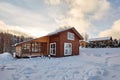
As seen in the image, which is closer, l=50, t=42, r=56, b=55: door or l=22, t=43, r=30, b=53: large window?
l=50, t=42, r=56, b=55: door

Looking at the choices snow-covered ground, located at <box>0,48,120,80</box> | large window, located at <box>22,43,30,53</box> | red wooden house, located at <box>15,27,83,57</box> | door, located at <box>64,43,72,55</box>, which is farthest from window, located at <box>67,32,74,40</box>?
snow-covered ground, located at <box>0,48,120,80</box>

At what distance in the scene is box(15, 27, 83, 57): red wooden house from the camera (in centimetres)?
2034

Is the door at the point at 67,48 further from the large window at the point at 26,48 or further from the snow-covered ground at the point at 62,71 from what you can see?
the snow-covered ground at the point at 62,71

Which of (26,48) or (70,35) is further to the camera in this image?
(26,48)

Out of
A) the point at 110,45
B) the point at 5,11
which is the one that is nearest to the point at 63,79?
the point at 5,11

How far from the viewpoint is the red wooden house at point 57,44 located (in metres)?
20.3

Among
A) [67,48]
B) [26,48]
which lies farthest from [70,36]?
[26,48]

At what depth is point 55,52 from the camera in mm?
20734

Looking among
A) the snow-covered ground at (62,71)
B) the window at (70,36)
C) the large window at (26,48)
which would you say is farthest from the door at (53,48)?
the snow-covered ground at (62,71)

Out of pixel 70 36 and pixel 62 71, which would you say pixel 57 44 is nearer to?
pixel 70 36

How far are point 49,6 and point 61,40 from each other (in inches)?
224

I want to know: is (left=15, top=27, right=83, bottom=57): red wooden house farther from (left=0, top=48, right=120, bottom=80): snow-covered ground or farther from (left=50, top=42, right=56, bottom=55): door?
(left=0, top=48, right=120, bottom=80): snow-covered ground

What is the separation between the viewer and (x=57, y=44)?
67.2 ft

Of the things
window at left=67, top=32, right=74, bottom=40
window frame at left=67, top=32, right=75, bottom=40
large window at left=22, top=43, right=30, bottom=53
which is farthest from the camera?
large window at left=22, top=43, right=30, bottom=53
